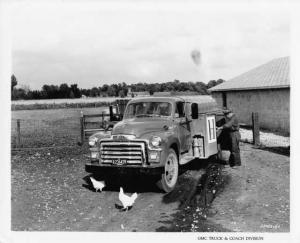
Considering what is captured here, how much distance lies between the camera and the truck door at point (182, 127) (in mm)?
8977

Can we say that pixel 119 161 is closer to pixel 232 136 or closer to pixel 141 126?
pixel 141 126

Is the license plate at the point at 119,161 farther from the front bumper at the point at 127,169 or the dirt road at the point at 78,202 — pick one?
the dirt road at the point at 78,202

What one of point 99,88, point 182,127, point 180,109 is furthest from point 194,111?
point 99,88

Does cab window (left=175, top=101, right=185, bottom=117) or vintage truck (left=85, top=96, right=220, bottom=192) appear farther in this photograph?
cab window (left=175, top=101, right=185, bottom=117)

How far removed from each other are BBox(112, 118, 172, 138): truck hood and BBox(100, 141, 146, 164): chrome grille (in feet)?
0.92

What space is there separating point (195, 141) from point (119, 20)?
3.76 meters

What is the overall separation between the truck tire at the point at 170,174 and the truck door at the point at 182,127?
53 centimetres

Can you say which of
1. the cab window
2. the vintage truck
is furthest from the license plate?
the cab window

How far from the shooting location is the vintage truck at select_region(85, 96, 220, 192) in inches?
A: 309

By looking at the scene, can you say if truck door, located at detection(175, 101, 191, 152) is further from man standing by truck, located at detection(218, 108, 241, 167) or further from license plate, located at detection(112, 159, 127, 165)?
license plate, located at detection(112, 159, 127, 165)

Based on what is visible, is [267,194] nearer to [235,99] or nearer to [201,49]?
[201,49]

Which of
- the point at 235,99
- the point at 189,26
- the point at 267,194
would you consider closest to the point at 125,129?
the point at 189,26

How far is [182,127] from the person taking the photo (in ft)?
29.9

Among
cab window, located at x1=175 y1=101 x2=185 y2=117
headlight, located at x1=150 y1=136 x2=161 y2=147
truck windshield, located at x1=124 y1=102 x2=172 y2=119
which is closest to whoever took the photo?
headlight, located at x1=150 y1=136 x2=161 y2=147
